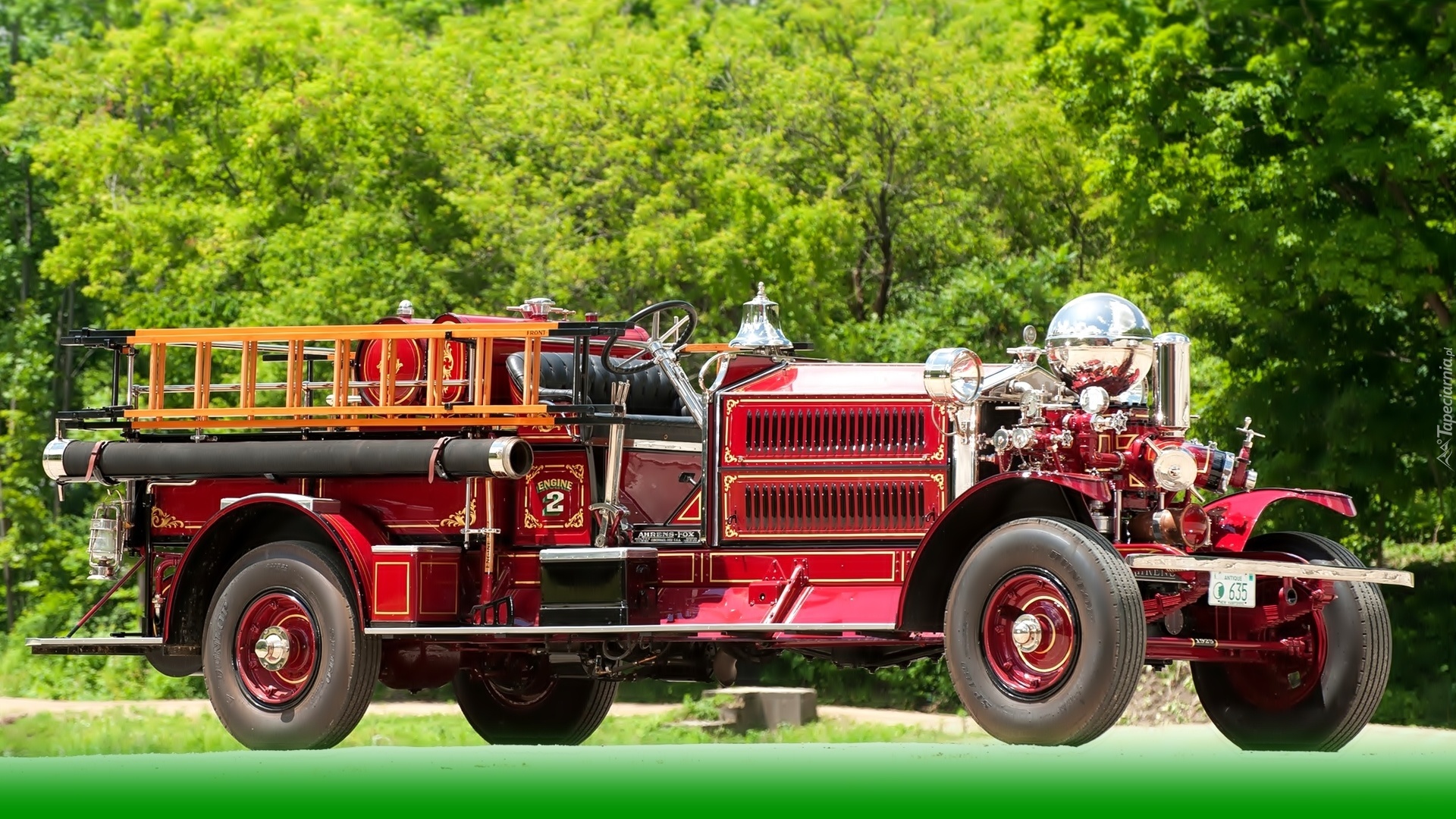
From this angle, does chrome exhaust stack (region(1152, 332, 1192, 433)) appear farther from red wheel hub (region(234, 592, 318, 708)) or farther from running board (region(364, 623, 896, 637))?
red wheel hub (region(234, 592, 318, 708))

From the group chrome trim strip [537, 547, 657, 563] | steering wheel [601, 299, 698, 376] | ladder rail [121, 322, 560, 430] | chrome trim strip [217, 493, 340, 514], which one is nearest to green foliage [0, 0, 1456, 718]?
steering wheel [601, 299, 698, 376]

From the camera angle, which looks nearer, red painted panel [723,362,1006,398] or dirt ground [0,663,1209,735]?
red painted panel [723,362,1006,398]

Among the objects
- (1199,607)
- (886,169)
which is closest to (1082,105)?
(886,169)

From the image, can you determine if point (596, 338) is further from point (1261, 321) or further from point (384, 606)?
point (1261, 321)

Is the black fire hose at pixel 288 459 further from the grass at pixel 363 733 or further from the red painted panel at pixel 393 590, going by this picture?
the grass at pixel 363 733

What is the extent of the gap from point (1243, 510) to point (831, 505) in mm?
2163

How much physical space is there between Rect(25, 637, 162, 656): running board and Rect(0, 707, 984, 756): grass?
22.4 feet

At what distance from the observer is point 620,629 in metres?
11.3

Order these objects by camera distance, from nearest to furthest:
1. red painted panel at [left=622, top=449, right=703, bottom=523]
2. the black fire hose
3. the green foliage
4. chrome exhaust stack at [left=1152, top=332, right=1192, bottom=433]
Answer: chrome exhaust stack at [left=1152, top=332, right=1192, bottom=433]
the black fire hose
red painted panel at [left=622, top=449, right=703, bottom=523]
the green foliage

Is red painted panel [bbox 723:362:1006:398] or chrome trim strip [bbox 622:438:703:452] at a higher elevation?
red painted panel [bbox 723:362:1006:398]

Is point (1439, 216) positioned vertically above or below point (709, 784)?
above

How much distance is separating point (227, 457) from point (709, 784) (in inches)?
179

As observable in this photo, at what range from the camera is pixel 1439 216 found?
792 inches

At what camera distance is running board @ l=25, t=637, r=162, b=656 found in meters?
12.7
